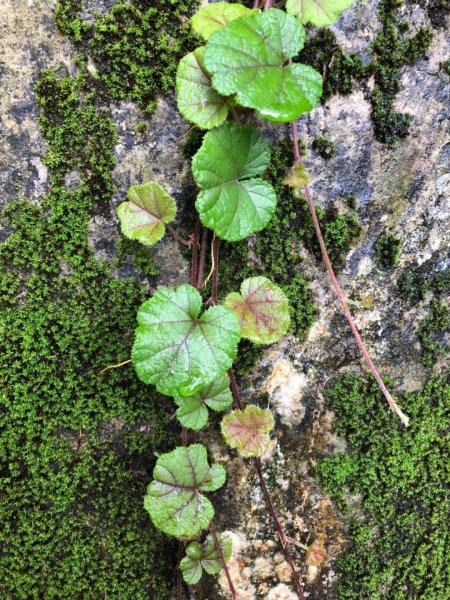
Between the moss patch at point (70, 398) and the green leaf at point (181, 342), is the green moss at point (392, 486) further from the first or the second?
the moss patch at point (70, 398)

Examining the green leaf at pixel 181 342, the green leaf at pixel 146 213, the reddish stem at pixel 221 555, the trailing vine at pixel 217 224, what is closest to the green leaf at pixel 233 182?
the trailing vine at pixel 217 224

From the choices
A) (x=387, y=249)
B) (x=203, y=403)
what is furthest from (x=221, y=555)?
(x=387, y=249)

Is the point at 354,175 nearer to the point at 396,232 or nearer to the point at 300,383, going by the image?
the point at 396,232

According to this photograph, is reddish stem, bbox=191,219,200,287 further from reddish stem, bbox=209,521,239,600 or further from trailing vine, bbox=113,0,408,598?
reddish stem, bbox=209,521,239,600

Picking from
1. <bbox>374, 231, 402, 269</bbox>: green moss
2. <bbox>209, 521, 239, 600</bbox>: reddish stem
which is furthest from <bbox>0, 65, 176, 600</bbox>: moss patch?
<bbox>374, 231, 402, 269</bbox>: green moss

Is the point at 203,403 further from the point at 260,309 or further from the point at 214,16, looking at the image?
the point at 214,16
